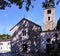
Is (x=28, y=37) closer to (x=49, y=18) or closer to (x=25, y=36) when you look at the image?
(x=25, y=36)

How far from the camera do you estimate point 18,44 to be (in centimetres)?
4566

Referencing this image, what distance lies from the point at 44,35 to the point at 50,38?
152cm

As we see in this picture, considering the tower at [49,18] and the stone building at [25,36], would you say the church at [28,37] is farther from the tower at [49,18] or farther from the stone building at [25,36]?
the tower at [49,18]

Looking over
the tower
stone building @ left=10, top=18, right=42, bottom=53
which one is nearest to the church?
stone building @ left=10, top=18, right=42, bottom=53

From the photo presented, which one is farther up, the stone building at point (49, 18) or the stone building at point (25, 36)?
the stone building at point (49, 18)

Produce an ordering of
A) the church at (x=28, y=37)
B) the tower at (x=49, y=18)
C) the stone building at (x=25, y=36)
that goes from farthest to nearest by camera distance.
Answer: the tower at (x=49, y=18) < the stone building at (x=25, y=36) < the church at (x=28, y=37)

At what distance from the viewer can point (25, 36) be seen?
45250 millimetres

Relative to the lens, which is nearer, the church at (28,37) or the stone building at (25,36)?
the church at (28,37)

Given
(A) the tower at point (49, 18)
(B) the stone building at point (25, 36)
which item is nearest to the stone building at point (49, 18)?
(A) the tower at point (49, 18)

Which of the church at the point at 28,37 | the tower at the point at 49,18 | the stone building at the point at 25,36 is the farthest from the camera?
the tower at the point at 49,18

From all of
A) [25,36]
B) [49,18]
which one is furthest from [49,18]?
[25,36]

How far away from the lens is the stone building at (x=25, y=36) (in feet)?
144

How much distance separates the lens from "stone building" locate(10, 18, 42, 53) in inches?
1731

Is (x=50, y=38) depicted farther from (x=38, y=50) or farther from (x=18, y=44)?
(x=18, y=44)
